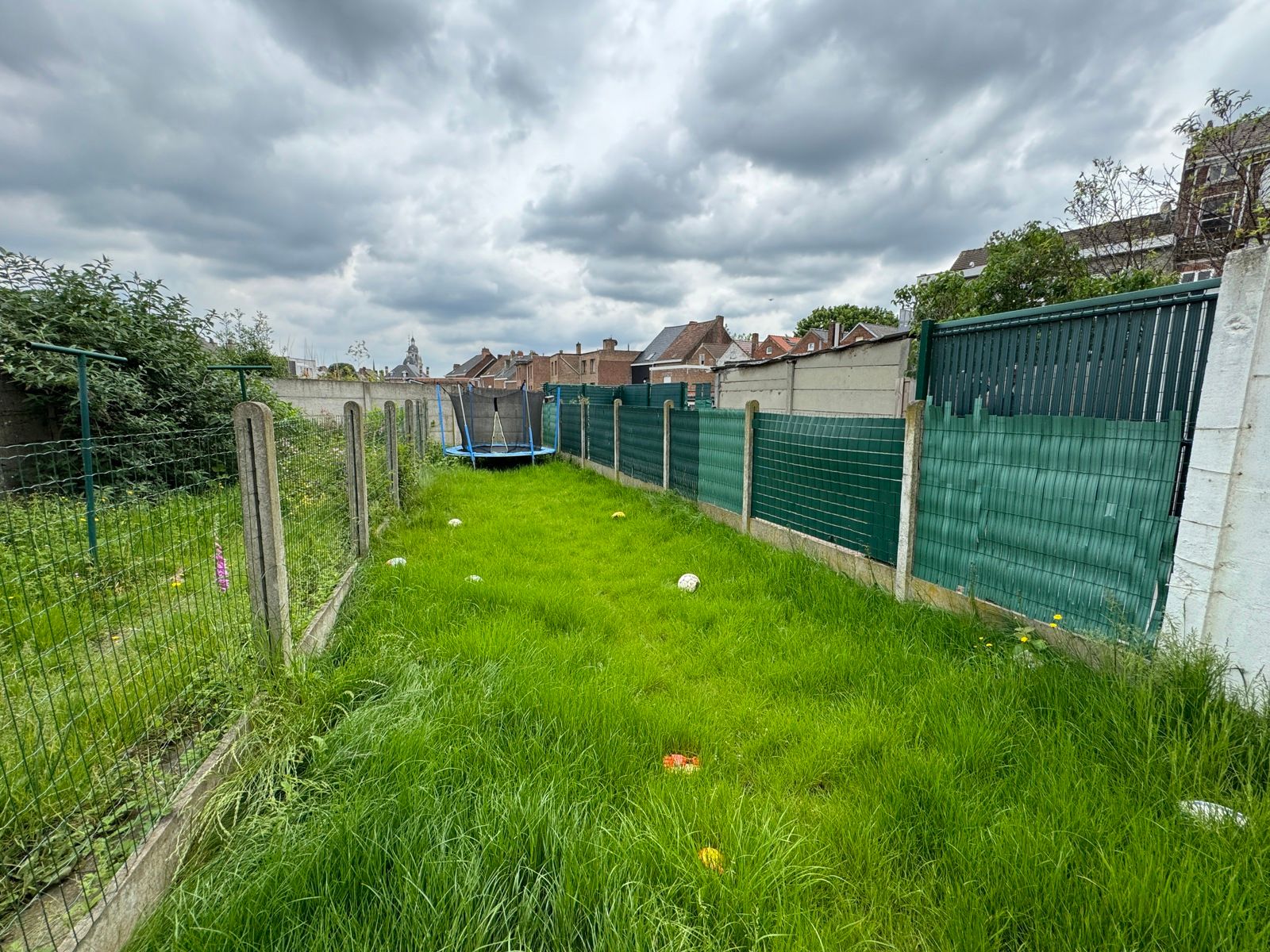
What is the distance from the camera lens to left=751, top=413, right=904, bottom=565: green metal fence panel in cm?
377

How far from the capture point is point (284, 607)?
2.52 m

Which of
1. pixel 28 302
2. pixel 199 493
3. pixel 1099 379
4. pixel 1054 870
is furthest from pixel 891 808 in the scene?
pixel 28 302

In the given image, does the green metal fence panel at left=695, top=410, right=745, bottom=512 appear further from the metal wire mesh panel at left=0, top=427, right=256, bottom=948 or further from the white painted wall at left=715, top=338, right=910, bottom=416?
the metal wire mesh panel at left=0, top=427, right=256, bottom=948

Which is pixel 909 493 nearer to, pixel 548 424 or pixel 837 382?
pixel 837 382

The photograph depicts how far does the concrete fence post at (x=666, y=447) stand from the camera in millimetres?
7250

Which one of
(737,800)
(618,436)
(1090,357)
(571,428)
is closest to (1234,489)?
(1090,357)

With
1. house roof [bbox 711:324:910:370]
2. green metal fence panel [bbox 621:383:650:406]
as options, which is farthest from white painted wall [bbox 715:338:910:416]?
green metal fence panel [bbox 621:383:650:406]

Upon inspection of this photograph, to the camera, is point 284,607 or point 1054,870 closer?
point 1054,870

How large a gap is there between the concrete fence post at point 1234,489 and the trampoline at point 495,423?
10.9 meters

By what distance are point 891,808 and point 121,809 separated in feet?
7.87

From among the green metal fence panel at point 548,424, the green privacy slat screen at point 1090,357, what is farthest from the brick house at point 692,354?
the green privacy slat screen at point 1090,357

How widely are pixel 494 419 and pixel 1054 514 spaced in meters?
11.5

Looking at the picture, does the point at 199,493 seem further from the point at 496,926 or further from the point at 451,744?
the point at 496,926

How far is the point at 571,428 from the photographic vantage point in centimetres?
1238
